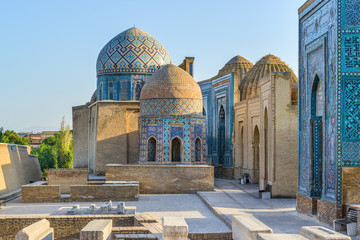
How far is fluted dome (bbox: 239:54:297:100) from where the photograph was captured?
22.2 meters

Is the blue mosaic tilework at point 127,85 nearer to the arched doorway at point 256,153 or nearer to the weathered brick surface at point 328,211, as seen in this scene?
the arched doorway at point 256,153

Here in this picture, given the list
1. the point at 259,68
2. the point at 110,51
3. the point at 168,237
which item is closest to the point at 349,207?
the point at 168,237

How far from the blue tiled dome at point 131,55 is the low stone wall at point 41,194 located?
10051 millimetres

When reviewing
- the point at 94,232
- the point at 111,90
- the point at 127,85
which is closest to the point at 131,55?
the point at 127,85

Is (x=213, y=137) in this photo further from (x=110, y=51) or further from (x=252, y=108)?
(x=110, y=51)

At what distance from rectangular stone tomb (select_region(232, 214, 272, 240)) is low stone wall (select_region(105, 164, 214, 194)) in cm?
976

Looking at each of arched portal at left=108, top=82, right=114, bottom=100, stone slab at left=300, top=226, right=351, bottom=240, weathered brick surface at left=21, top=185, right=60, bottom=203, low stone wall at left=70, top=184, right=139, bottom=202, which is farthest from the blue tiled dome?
stone slab at left=300, top=226, right=351, bottom=240

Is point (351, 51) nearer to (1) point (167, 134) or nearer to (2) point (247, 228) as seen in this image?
(2) point (247, 228)

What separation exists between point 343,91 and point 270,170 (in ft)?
18.7

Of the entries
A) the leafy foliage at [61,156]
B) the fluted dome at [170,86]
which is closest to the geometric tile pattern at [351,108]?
the fluted dome at [170,86]

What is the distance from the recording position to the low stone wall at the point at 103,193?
15.7 meters

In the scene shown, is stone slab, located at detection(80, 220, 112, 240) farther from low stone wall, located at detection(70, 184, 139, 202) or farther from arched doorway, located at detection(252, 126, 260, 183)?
arched doorway, located at detection(252, 126, 260, 183)

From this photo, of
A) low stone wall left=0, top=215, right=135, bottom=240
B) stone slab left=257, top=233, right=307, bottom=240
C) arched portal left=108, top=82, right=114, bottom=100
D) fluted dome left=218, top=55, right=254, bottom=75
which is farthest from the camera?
fluted dome left=218, top=55, right=254, bottom=75

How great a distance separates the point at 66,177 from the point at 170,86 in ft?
17.2
